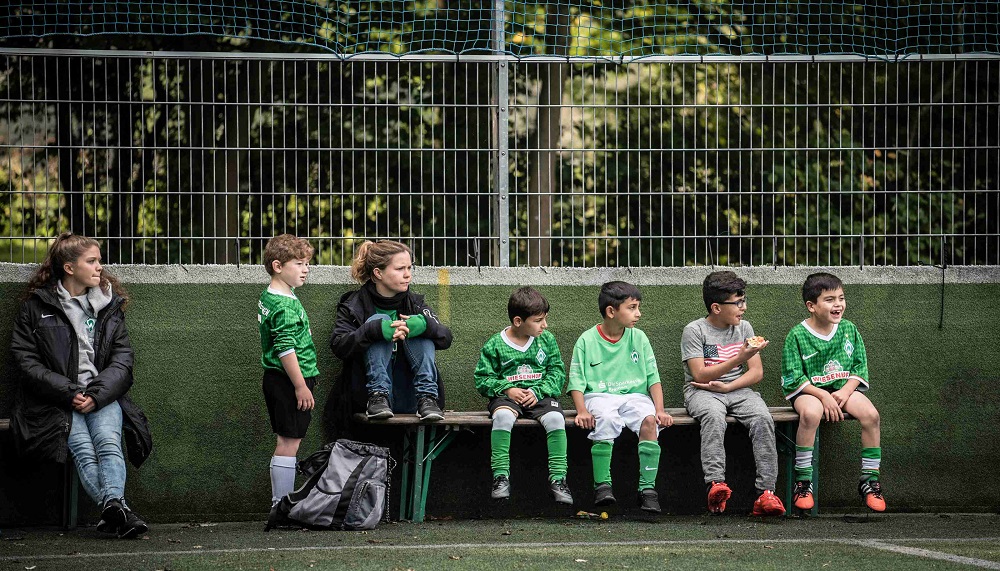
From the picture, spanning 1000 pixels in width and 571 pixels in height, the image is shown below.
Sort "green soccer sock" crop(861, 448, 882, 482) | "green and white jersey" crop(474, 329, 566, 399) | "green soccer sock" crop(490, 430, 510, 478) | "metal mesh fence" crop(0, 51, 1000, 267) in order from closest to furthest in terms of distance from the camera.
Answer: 1. "green soccer sock" crop(490, 430, 510, 478)
2. "green and white jersey" crop(474, 329, 566, 399)
3. "green soccer sock" crop(861, 448, 882, 482)
4. "metal mesh fence" crop(0, 51, 1000, 267)

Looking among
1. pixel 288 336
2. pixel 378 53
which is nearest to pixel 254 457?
pixel 288 336

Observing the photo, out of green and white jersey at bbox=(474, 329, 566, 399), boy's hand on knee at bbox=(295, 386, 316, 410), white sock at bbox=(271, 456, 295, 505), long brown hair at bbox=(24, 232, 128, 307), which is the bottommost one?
white sock at bbox=(271, 456, 295, 505)

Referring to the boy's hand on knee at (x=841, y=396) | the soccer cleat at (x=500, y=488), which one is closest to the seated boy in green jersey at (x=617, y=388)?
the soccer cleat at (x=500, y=488)

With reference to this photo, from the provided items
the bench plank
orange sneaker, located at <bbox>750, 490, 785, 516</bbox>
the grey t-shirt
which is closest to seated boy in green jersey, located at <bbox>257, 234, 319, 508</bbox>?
the bench plank

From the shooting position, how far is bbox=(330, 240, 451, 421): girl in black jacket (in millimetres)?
6418

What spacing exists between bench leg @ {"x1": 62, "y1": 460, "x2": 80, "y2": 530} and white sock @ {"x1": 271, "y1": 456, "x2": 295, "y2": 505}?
108 centimetres

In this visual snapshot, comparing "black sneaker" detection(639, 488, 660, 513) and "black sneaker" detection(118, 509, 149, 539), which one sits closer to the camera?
"black sneaker" detection(118, 509, 149, 539)

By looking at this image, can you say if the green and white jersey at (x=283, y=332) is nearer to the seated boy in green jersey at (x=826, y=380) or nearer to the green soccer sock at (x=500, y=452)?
the green soccer sock at (x=500, y=452)

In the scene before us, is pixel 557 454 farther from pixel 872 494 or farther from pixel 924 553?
pixel 924 553

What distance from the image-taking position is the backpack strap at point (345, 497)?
601 centimetres

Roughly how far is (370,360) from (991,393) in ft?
12.4

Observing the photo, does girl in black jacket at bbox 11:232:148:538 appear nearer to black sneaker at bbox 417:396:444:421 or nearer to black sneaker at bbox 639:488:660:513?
black sneaker at bbox 417:396:444:421

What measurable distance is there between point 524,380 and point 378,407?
861 mm

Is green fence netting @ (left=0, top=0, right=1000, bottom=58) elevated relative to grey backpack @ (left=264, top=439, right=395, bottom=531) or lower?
elevated
